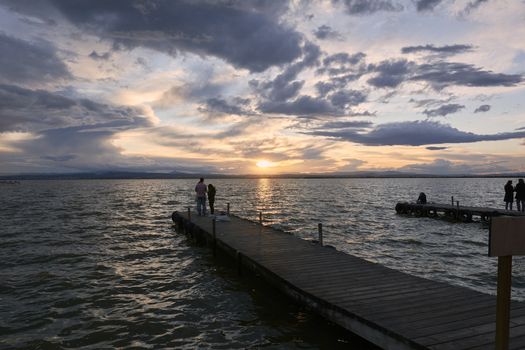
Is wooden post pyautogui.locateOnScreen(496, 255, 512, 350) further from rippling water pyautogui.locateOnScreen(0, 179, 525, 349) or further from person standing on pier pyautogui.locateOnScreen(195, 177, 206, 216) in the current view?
person standing on pier pyautogui.locateOnScreen(195, 177, 206, 216)

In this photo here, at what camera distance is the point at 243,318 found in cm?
993

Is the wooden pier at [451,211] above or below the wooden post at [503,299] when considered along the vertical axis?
below

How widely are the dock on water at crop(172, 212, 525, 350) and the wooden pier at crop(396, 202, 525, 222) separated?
21264 millimetres

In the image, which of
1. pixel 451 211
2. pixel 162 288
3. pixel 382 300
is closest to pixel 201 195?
pixel 162 288

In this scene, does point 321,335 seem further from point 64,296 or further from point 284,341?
point 64,296

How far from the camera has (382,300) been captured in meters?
8.05

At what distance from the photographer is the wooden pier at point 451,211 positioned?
29952 millimetres

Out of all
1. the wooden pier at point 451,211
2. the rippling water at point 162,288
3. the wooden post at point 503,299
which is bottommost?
the rippling water at point 162,288

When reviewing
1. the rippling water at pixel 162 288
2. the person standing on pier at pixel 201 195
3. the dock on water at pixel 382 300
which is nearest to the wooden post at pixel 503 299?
the dock on water at pixel 382 300

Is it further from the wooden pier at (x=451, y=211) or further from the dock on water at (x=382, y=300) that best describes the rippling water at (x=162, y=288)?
the wooden pier at (x=451, y=211)

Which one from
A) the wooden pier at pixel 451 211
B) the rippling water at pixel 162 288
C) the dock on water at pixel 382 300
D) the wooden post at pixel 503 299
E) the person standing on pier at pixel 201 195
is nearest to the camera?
the wooden post at pixel 503 299

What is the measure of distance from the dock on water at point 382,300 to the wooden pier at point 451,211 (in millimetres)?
21264

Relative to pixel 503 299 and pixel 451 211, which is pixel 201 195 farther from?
pixel 451 211

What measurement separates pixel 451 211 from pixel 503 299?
3097 cm
